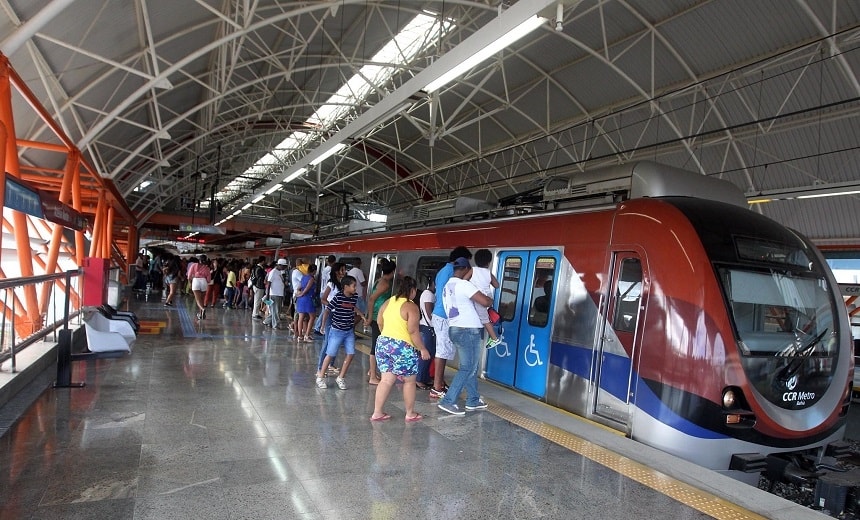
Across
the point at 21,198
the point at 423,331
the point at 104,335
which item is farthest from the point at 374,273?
the point at 21,198

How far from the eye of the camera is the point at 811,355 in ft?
16.7

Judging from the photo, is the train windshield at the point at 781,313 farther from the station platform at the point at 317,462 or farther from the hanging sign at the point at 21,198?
the hanging sign at the point at 21,198

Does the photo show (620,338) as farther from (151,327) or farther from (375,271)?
(151,327)

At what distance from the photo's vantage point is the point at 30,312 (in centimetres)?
632

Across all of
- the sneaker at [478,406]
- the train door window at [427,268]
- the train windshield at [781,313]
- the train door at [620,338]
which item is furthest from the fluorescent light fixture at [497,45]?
the sneaker at [478,406]

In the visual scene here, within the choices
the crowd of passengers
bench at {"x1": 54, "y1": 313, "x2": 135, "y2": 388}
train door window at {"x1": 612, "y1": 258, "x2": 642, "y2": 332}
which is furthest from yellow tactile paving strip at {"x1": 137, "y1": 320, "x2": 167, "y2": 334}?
train door window at {"x1": 612, "y1": 258, "x2": 642, "y2": 332}

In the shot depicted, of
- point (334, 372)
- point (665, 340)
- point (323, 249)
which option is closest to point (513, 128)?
point (323, 249)

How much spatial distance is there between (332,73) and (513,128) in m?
8.13

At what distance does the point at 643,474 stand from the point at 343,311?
3.92 metres

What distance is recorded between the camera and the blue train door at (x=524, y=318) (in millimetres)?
6543

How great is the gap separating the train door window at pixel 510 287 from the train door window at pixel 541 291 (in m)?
0.34

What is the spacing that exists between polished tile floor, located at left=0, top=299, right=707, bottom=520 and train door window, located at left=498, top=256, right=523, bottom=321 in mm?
1690

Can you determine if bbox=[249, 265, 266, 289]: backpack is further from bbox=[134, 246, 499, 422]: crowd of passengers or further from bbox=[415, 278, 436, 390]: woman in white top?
bbox=[415, 278, 436, 390]: woman in white top

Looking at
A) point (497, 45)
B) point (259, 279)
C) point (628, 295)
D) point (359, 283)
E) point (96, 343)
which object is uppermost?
point (497, 45)
